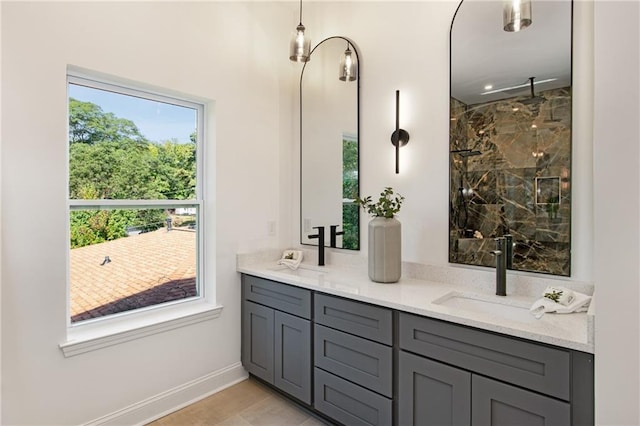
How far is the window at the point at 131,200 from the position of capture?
1.98 m

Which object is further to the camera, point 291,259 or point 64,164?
point 291,259

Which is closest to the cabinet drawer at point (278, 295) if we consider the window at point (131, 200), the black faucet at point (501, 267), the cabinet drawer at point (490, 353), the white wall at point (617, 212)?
the window at point (131, 200)

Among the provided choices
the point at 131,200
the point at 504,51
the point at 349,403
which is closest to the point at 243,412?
the point at 349,403

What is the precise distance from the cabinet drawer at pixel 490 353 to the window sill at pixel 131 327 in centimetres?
143

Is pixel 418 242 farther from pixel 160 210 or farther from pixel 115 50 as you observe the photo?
pixel 115 50

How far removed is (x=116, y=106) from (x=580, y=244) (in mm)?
2662

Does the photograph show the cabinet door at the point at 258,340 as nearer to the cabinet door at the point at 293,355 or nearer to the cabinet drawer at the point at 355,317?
the cabinet door at the point at 293,355

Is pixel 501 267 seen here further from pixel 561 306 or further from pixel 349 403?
pixel 349 403

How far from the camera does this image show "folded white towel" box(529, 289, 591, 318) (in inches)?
60.3

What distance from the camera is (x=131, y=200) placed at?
2.15 metres

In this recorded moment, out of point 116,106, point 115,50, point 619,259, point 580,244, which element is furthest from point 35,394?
point 580,244

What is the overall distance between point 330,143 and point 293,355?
1563mm

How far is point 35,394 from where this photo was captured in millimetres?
1747

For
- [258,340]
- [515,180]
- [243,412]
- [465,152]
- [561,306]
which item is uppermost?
[465,152]
